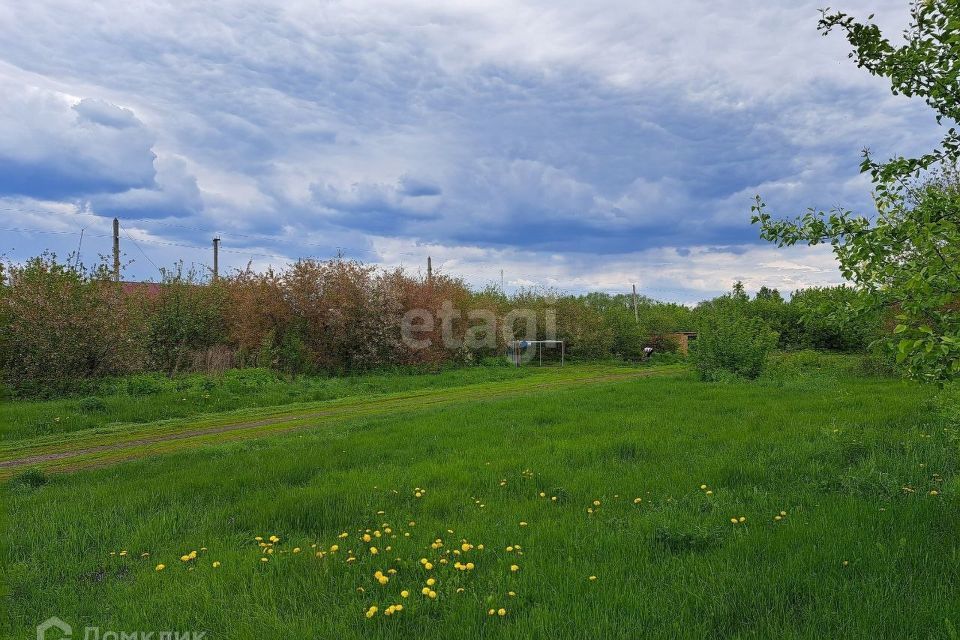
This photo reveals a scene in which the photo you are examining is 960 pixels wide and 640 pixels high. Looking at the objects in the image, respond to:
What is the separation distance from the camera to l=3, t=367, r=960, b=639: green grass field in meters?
3.31

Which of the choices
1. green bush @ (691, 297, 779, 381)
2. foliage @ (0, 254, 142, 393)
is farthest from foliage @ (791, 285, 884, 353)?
foliage @ (0, 254, 142, 393)

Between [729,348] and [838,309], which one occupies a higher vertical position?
[838,309]

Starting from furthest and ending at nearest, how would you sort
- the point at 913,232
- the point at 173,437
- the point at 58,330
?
the point at 58,330 → the point at 173,437 → the point at 913,232

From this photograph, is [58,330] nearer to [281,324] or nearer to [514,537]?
[281,324]

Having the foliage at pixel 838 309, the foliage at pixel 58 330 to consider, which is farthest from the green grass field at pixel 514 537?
the foliage at pixel 58 330

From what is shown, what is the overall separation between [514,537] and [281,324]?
59.2 ft

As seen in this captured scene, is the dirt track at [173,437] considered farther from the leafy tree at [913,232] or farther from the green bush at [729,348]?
the leafy tree at [913,232]

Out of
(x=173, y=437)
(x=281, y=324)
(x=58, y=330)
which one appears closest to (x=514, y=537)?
(x=173, y=437)

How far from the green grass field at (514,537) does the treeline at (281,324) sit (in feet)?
5.73

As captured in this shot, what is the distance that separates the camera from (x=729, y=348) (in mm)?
17453

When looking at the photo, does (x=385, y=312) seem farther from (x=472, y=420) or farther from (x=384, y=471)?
(x=384, y=471)

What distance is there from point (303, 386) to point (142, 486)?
1096cm

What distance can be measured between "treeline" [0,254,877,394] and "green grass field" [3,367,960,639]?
5.73ft

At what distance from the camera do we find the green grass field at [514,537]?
3314mm
